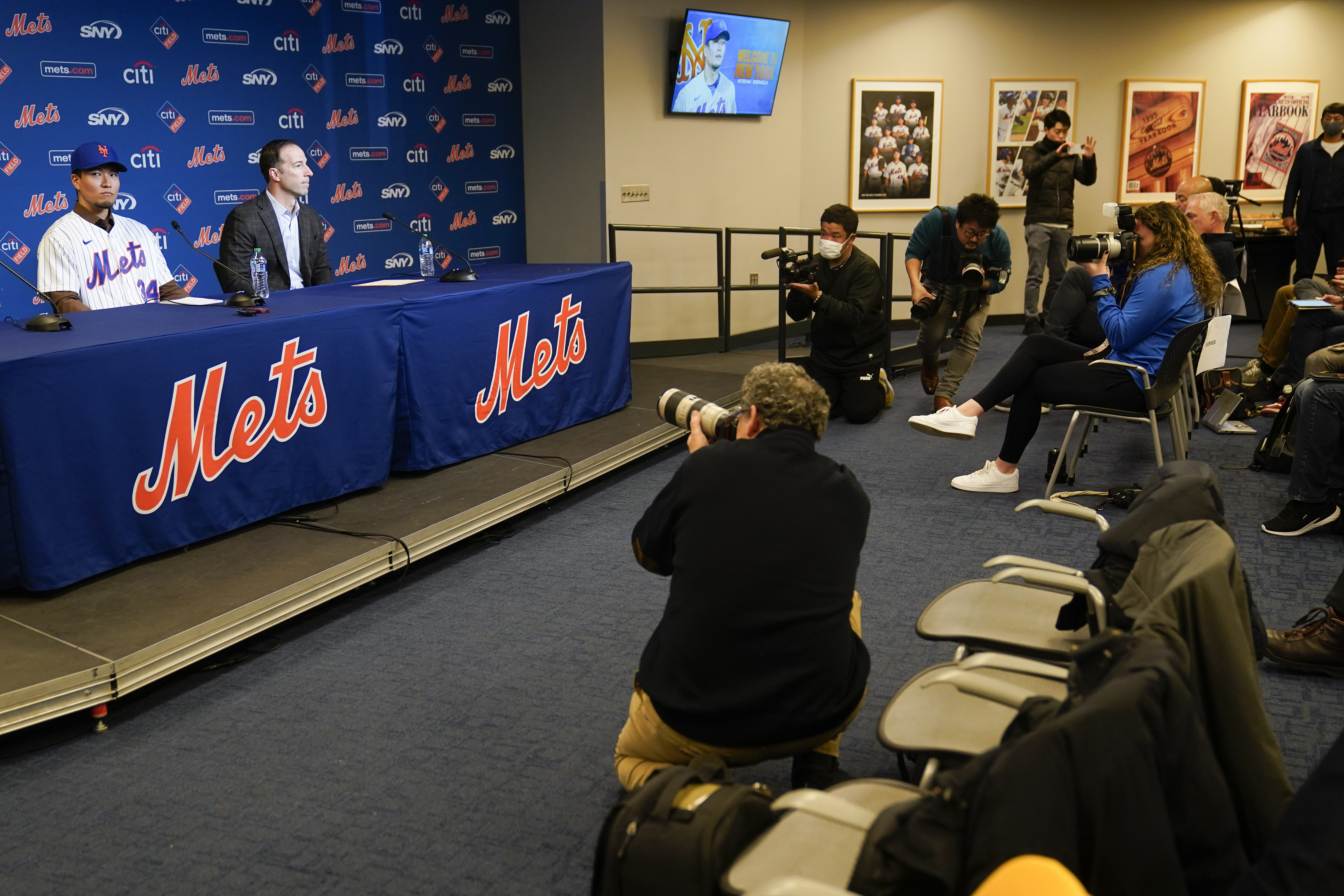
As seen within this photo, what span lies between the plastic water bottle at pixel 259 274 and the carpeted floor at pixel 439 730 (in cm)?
125

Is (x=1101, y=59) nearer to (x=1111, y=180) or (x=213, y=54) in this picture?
(x=1111, y=180)

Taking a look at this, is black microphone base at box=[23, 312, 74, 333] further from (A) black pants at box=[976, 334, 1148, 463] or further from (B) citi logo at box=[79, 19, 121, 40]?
(A) black pants at box=[976, 334, 1148, 463]

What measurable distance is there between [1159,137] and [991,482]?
5.89m

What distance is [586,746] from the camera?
2.69 metres

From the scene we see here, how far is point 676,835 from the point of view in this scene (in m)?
1.61

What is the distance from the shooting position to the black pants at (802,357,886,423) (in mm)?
6008

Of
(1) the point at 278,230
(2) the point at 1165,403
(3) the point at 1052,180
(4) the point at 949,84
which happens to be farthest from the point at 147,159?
(3) the point at 1052,180

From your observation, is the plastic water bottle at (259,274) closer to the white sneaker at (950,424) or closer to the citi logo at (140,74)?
the citi logo at (140,74)

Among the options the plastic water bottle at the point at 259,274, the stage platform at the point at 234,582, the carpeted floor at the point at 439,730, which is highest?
the plastic water bottle at the point at 259,274

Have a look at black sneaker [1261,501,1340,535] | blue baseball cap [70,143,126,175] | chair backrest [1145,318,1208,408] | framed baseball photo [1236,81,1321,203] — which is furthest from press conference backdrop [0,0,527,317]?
framed baseball photo [1236,81,1321,203]

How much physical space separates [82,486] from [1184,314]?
13.2ft

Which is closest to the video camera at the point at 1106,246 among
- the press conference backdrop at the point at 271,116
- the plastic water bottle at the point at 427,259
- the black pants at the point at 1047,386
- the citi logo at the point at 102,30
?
the black pants at the point at 1047,386

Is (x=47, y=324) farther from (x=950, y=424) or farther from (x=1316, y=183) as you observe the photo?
(x=1316, y=183)

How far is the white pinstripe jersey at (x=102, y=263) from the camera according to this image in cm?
429
